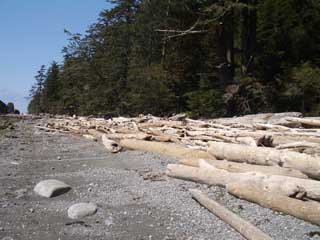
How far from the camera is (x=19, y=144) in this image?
16.8 m

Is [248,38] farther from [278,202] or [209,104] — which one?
[278,202]

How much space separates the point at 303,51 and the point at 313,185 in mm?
22632

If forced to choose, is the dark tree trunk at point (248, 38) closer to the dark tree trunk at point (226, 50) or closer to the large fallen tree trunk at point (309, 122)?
the dark tree trunk at point (226, 50)

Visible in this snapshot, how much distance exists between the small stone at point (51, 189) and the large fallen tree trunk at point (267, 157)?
280cm

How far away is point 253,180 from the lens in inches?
266

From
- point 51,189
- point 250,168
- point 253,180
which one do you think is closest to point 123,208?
point 51,189

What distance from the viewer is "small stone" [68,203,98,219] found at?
6.51 meters

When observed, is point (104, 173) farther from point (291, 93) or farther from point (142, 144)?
point (291, 93)

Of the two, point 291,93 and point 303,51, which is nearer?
point 291,93

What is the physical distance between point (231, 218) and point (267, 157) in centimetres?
217

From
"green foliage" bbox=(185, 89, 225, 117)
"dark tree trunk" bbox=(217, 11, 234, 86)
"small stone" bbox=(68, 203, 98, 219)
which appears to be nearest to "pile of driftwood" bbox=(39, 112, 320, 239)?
"small stone" bbox=(68, 203, 98, 219)

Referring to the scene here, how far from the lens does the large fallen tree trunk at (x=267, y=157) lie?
6785mm

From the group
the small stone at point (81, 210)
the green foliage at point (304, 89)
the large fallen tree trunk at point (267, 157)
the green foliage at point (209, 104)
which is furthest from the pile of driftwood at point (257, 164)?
the green foliage at point (209, 104)

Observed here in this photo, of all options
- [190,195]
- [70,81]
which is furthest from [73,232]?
[70,81]
